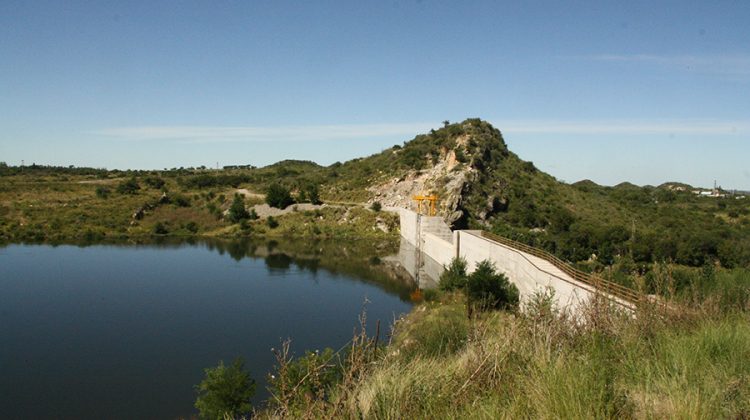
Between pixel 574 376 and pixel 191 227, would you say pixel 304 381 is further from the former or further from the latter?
pixel 191 227

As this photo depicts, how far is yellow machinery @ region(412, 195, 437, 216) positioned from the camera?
151 feet

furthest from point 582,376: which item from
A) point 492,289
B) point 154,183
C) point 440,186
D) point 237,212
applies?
point 154,183

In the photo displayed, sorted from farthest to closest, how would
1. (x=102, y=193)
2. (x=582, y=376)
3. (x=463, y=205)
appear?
(x=102, y=193), (x=463, y=205), (x=582, y=376)

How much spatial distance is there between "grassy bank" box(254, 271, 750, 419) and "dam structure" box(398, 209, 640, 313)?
83cm

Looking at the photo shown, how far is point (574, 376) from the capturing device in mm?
3713

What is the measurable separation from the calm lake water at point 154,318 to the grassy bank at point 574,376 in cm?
299

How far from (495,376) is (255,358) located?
13.6 m

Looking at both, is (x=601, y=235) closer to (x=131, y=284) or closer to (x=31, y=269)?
(x=131, y=284)

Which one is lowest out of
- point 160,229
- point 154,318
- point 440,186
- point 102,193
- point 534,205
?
point 154,318

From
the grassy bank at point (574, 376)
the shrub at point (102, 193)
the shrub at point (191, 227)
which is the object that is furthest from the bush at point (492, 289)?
the shrub at point (102, 193)

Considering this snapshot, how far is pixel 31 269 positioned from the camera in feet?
111

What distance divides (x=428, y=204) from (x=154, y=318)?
3259 cm

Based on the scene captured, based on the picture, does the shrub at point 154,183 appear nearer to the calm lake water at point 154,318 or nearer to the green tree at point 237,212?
→ the green tree at point 237,212

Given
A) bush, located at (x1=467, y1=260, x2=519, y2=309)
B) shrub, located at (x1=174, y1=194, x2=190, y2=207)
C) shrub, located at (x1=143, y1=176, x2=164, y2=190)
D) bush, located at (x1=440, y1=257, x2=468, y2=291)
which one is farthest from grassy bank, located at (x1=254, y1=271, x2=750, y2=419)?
shrub, located at (x1=143, y1=176, x2=164, y2=190)
